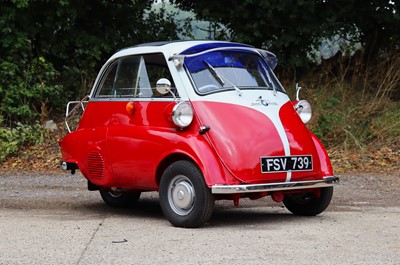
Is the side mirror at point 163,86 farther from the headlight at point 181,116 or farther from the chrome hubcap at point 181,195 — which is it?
the chrome hubcap at point 181,195

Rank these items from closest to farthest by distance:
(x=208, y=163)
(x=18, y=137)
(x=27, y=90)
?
(x=208, y=163) < (x=18, y=137) < (x=27, y=90)

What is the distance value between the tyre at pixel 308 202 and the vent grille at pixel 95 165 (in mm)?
2072

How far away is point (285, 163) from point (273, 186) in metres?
0.34

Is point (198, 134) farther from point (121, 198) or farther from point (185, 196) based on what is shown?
point (121, 198)

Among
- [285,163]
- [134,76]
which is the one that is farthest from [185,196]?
[134,76]

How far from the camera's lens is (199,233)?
301 inches

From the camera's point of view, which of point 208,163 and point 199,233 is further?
point 208,163

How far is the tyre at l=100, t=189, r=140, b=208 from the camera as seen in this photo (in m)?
9.85

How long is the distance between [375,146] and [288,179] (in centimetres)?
725

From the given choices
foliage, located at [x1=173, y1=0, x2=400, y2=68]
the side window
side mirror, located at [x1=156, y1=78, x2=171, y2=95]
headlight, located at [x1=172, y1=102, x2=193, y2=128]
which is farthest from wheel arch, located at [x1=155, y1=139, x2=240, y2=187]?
foliage, located at [x1=173, y1=0, x2=400, y2=68]

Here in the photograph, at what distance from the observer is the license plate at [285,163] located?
8.05 metres

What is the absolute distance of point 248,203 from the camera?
10.3 m

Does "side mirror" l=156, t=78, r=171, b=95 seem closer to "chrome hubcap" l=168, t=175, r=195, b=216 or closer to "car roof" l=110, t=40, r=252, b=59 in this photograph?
"car roof" l=110, t=40, r=252, b=59

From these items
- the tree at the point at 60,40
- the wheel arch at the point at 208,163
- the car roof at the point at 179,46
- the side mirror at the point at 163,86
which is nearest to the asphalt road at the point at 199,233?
the wheel arch at the point at 208,163
